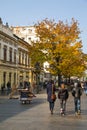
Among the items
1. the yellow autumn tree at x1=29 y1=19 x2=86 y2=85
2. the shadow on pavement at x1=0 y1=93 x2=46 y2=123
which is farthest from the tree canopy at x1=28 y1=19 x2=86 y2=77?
the shadow on pavement at x1=0 y1=93 x2=46 y2=123

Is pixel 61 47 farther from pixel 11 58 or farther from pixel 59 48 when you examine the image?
pixel 11 58

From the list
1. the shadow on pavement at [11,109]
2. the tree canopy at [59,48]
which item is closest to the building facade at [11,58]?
the tree canopy at [59,48]

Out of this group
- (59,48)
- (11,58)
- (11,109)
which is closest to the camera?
(11,109)

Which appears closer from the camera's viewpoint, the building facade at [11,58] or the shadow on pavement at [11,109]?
the shadow on pavement at [11,109]

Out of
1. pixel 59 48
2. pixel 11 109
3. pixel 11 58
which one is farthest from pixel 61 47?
pixel 11 109

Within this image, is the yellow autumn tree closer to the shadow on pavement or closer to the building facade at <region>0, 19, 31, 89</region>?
the building facade at <region>0, 19, 31, 89</region>

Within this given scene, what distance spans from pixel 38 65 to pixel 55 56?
3723 millimetres

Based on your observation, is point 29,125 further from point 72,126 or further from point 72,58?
point 72,58

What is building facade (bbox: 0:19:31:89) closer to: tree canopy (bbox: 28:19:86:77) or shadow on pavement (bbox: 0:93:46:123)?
tree canopy (bbox: 28:19:86:77)

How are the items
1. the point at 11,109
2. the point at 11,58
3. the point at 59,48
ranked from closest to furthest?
1. the point at 11,109
2. the point at 59,48
3. the point at 11,58

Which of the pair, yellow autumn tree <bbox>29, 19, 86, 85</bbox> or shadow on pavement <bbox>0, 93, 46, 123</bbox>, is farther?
yellow autumn tree <bbox>29, 19, 86, 85</bbox>

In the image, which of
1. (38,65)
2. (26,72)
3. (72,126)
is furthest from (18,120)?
(26,72)

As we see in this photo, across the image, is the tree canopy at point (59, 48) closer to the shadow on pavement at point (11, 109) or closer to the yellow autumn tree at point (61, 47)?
the yellow autumn tree at point (61, 47)

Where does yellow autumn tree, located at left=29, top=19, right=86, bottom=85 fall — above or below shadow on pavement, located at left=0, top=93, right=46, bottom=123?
above
